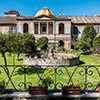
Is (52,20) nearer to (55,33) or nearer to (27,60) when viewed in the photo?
(55,33)

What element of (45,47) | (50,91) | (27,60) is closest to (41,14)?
(45,47)

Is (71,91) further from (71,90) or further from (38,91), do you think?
(38,91)

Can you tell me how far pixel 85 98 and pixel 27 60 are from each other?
792 inches

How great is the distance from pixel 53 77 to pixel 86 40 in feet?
82.4

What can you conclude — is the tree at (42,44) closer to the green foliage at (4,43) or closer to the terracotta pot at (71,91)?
the green foliage at (4,43)

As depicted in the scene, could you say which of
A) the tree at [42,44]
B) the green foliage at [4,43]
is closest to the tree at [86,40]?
the tree at [42,44]

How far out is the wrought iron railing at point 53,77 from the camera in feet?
23.4

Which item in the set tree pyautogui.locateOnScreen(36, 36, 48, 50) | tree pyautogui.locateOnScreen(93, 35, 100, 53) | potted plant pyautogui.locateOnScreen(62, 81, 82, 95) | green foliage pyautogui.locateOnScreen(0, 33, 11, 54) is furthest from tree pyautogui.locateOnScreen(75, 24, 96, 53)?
potted plant pyautogui.locateOnScreen(62, 81, 82, 95)

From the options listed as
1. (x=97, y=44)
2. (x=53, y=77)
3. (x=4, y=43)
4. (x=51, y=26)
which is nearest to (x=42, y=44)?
(x=51, y=26)

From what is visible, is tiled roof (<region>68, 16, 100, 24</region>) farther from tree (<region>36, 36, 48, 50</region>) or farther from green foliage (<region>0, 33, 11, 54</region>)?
green foliage (<region>0, 33, 11, 54</region>)

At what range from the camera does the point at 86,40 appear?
39.3 m

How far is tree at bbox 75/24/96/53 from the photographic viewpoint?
37.5 meters

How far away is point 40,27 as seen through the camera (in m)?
46.5

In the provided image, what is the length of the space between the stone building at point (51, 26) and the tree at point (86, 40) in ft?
9.35
